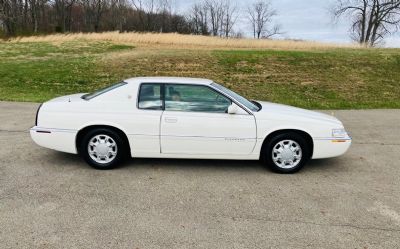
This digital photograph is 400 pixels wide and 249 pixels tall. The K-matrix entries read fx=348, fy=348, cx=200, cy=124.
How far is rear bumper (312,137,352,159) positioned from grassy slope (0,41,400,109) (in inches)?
276

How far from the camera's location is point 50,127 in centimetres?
505

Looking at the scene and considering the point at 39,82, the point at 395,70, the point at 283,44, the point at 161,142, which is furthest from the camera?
the point at 283,44

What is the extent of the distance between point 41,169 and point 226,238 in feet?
10.2

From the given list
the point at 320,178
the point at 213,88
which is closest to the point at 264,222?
the point at 320,178

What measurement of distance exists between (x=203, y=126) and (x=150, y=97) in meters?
0.89

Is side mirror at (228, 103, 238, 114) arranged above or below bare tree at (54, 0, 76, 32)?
below

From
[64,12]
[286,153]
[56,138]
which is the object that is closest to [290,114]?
[286,153]

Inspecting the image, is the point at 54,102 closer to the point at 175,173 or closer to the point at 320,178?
the point at 175,173

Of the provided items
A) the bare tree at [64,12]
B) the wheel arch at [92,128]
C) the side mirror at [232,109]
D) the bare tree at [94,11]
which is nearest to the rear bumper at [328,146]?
the side mirror at [232,109]

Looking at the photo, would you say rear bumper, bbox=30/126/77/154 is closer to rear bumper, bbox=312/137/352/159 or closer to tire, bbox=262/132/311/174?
tire, bbox=262/132/311/174

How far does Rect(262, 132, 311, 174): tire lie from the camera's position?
5090 mm

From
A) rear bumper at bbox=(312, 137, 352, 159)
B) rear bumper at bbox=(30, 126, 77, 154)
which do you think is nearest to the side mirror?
rear bumper at bbox=(312, 137, 352, 159)

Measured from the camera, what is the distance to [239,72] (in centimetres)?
1677

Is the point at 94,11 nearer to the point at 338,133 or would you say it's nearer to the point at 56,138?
the point at 56,138
